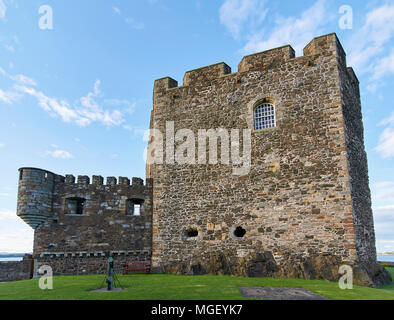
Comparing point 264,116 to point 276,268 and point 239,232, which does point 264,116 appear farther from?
point 276,268

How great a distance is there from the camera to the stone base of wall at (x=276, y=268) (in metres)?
12.3

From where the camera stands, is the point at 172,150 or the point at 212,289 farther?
the point at 172,150

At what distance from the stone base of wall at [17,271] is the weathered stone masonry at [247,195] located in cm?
53

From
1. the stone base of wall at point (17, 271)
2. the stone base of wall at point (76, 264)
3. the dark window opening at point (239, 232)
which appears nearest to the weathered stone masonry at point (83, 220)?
the stone base of wall at point (76, 264)

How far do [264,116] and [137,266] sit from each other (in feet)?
30.3

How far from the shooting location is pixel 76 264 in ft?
53.5

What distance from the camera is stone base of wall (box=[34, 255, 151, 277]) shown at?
16078 millimetres

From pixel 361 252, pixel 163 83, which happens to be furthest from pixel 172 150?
pixel 361 252

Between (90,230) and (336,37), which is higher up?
(336,37)

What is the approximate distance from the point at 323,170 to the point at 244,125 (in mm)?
4099

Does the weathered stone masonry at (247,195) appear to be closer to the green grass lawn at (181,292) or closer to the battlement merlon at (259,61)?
the battlement merlon at (259,61)

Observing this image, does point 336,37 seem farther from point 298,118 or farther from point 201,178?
point 201,178

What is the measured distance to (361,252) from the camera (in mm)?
12977

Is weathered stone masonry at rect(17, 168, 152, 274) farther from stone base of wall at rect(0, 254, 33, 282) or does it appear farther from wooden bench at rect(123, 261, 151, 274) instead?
wooden bench at rect(123, 261, 151, 274)
